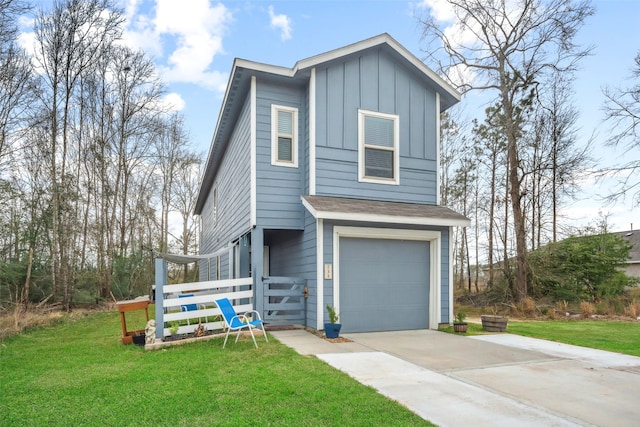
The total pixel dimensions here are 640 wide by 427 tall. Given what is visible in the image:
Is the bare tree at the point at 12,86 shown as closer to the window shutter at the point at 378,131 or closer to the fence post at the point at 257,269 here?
the fence post at the point at 257,269

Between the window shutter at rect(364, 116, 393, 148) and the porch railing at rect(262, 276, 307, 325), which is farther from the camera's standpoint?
the window shutter at rect(364, 116, 393, 148)

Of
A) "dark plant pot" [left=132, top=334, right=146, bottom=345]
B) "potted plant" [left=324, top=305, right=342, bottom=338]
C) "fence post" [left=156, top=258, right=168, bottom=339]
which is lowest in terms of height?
"dark plant pot" [left=132, top=334, right=146, bottom=345]

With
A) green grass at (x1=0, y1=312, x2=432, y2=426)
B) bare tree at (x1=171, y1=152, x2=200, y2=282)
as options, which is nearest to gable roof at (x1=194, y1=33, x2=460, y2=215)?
green grass at (x1=0, y1=312, x2=432, y2=426)

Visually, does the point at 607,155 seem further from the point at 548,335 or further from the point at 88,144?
the point at 88,144

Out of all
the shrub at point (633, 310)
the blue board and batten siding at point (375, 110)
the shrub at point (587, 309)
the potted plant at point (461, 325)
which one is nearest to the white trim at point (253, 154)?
the blue board and batten siding at point (375, 110)

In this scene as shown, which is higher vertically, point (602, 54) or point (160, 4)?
point (160, 4)

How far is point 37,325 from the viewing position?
998 centimetres

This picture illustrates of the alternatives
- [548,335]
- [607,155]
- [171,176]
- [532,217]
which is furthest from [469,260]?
[171,176]

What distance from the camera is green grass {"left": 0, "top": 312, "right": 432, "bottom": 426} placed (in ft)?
12.2

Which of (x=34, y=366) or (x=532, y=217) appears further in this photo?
(x=532, y=217)

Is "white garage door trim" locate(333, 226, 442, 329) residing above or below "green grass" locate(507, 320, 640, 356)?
above

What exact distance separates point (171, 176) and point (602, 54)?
71.5 ft

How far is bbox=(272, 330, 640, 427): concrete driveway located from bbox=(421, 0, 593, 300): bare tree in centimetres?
853

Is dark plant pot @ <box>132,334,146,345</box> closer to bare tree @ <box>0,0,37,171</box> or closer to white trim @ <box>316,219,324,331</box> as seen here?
white trim @ <box>316,219,324,331</box>
